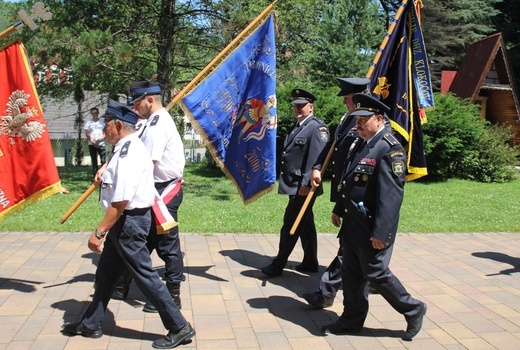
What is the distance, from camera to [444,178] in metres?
14.9

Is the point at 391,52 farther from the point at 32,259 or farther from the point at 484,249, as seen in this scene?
the point at 32,259

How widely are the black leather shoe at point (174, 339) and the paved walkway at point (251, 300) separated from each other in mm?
87

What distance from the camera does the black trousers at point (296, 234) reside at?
227 inches

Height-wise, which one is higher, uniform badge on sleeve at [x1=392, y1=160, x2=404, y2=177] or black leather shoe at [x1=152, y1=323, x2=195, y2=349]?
uniform badge on sleeve at [x1=392, y1=160, x2=404, y2=177]

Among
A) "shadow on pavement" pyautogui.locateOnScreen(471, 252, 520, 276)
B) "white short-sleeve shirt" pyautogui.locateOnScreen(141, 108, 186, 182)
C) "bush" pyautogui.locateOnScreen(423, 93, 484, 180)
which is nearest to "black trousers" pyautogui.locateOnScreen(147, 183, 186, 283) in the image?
"white short-sleeve shirt" pyautogui.locateOnScreen(141, 108, 186, 182)

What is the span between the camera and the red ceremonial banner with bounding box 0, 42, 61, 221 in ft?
17.1

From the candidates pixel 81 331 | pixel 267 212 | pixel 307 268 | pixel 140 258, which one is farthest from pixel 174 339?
pixel 267 212

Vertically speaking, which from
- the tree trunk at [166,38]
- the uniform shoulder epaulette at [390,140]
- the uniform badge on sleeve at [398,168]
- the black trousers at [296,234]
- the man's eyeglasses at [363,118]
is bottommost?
the black trousers at [296,234]

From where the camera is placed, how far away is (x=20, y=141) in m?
5.29

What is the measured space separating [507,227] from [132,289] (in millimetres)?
6491

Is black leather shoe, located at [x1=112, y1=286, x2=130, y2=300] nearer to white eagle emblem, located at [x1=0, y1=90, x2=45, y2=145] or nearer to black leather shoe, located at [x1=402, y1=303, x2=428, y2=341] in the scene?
white eagle emblem, located at [x1=0, y1=90, x2=45, y2=145]

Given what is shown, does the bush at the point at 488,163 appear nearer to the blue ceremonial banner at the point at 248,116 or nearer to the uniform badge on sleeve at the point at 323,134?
the uniform badge on sleeve at the point at 323,134

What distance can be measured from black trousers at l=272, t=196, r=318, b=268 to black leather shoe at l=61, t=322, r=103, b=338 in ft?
7.43

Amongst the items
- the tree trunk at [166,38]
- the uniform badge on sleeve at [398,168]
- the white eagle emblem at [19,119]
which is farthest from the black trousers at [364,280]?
the tree trunk at [166,38]
